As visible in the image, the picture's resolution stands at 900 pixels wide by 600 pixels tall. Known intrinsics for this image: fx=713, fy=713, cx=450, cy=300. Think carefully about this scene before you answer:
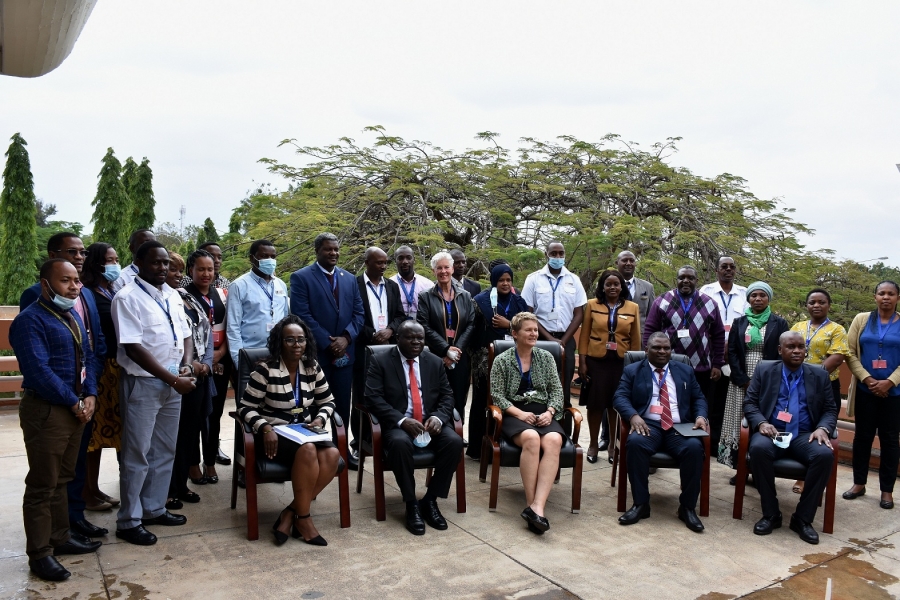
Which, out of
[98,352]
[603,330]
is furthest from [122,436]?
[603,330]

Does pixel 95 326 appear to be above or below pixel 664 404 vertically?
above

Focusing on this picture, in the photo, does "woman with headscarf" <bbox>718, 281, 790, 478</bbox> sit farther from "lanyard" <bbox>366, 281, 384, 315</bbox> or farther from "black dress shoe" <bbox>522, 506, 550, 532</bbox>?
"lanyard" <bbox>366, 281, 384, 315</bbox>

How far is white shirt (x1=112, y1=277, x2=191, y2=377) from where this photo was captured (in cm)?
393

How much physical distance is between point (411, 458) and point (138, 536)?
5.24 ft

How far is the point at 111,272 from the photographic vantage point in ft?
14.2

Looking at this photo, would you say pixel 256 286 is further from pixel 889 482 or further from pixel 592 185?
pixel 592 185

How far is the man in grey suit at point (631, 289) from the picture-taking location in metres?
6.27

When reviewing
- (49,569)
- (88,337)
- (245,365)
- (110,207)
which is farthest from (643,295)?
(110,207)

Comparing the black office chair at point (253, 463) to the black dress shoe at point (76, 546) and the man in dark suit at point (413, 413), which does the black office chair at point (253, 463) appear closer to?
the man in dark suit at point (413, 413)

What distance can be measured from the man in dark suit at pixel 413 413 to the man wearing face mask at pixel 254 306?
0.97 meters

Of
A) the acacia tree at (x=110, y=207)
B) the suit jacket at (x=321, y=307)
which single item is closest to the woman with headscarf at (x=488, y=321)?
the suit jacket at (x=321, y=307)

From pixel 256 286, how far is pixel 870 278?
8.86m

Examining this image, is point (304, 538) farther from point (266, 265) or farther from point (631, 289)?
point (631, 289)

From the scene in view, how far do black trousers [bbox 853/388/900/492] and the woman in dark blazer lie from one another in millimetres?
2953
